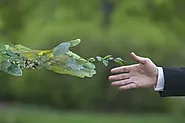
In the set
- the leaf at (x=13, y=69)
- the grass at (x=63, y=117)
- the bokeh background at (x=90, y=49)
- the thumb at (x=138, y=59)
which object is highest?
the bokeh background at (x=90, y=49)

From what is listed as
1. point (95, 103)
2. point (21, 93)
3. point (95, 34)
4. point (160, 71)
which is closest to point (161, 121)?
point (95, 103)

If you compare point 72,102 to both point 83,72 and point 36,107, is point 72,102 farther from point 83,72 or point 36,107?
point 83,72

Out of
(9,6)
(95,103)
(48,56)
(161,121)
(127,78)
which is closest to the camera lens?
(48,56)

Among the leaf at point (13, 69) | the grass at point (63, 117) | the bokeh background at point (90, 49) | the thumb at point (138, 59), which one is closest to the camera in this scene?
the leaf at point (13, 69)

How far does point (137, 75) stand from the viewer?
2947 millimetres

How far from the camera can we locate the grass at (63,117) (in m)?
10.2

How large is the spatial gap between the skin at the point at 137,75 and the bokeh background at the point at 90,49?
7037 mm

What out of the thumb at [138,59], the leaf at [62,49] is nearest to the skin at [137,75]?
the thumb at [138,59]

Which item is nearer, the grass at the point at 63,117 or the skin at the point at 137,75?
the skin at the point at 137,75

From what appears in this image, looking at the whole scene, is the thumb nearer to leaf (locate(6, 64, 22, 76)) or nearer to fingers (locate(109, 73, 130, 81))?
fingers (locate(109, 73, 130, 81))

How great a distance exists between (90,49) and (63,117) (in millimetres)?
1378

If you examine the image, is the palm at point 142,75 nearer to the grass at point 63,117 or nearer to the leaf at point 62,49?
the leaf at point 62,49

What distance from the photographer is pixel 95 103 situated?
36.9 ft

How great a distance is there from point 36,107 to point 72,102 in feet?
2.54
